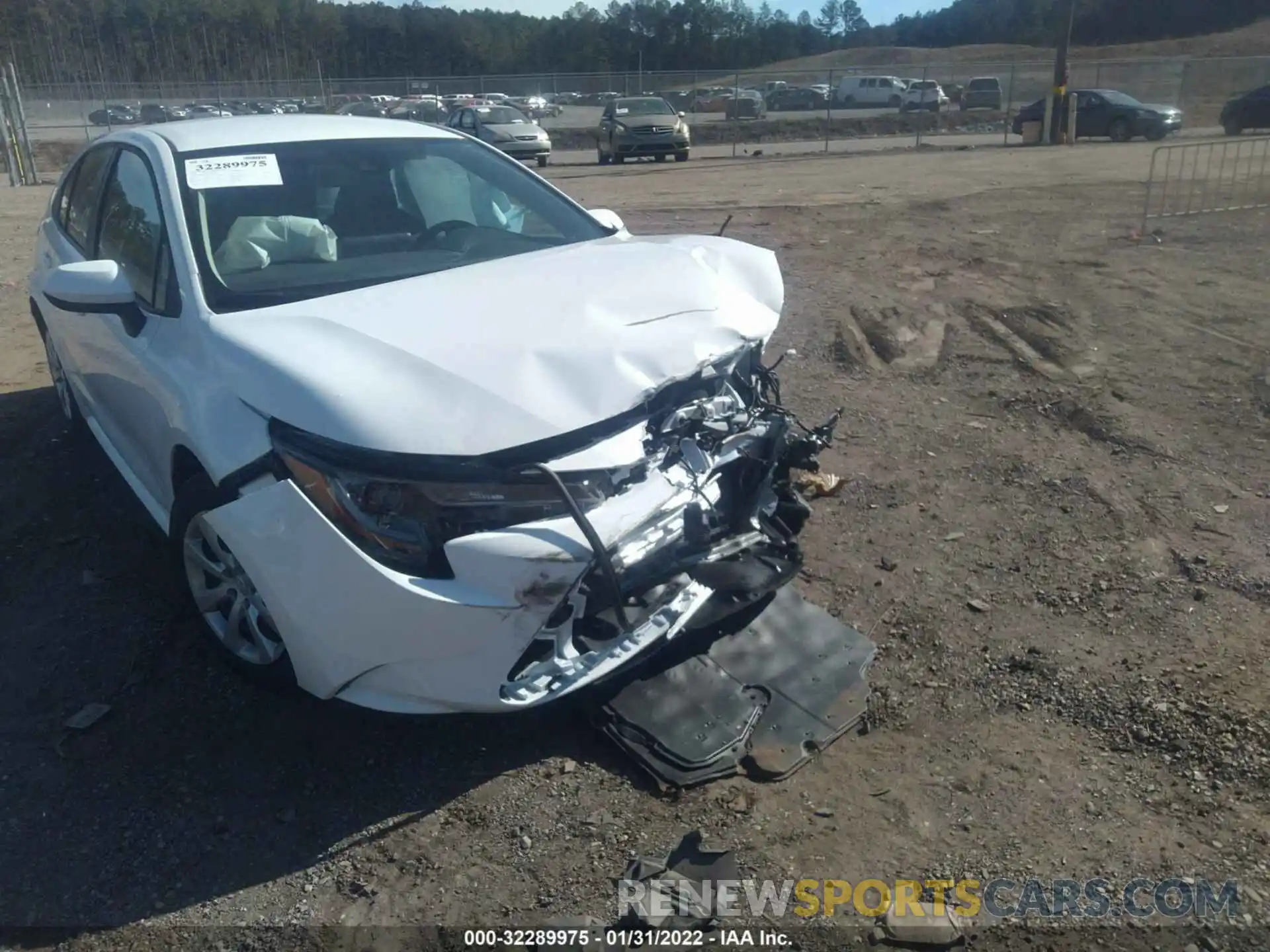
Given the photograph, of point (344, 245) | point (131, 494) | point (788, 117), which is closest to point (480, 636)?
point (344, 245)

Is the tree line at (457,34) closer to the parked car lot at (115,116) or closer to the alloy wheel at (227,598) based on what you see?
the parked car lot at (115,116)

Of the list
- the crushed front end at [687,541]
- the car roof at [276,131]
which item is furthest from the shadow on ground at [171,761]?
the car roof at [276,131]

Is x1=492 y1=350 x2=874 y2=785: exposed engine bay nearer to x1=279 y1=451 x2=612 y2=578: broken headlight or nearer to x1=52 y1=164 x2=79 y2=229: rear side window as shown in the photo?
x1=279 y1=451 x2=612 y2=578: broken headlight

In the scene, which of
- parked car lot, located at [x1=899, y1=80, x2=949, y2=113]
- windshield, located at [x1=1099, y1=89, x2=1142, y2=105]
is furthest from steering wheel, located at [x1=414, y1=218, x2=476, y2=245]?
parked car lot, located at [x1=899, y1=80, x2=949, y2=113]

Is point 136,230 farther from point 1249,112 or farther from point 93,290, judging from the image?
point 1249,112

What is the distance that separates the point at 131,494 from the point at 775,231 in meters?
7.99

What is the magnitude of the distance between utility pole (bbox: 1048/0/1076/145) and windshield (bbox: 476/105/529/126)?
14.5 meters

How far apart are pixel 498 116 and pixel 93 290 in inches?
963

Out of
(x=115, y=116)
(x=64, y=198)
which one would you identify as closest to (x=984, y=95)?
(x=115, y=116)

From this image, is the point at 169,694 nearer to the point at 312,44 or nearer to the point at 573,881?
the point at 573,881

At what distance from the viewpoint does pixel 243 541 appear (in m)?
2.92

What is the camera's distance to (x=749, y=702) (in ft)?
10.9

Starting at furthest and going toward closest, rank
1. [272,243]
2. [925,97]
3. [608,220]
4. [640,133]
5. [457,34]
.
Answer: [457,34] → [925,97] → [640,133] → [608,220] → [272,243]

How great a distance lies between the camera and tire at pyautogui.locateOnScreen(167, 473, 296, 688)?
3.17 m
